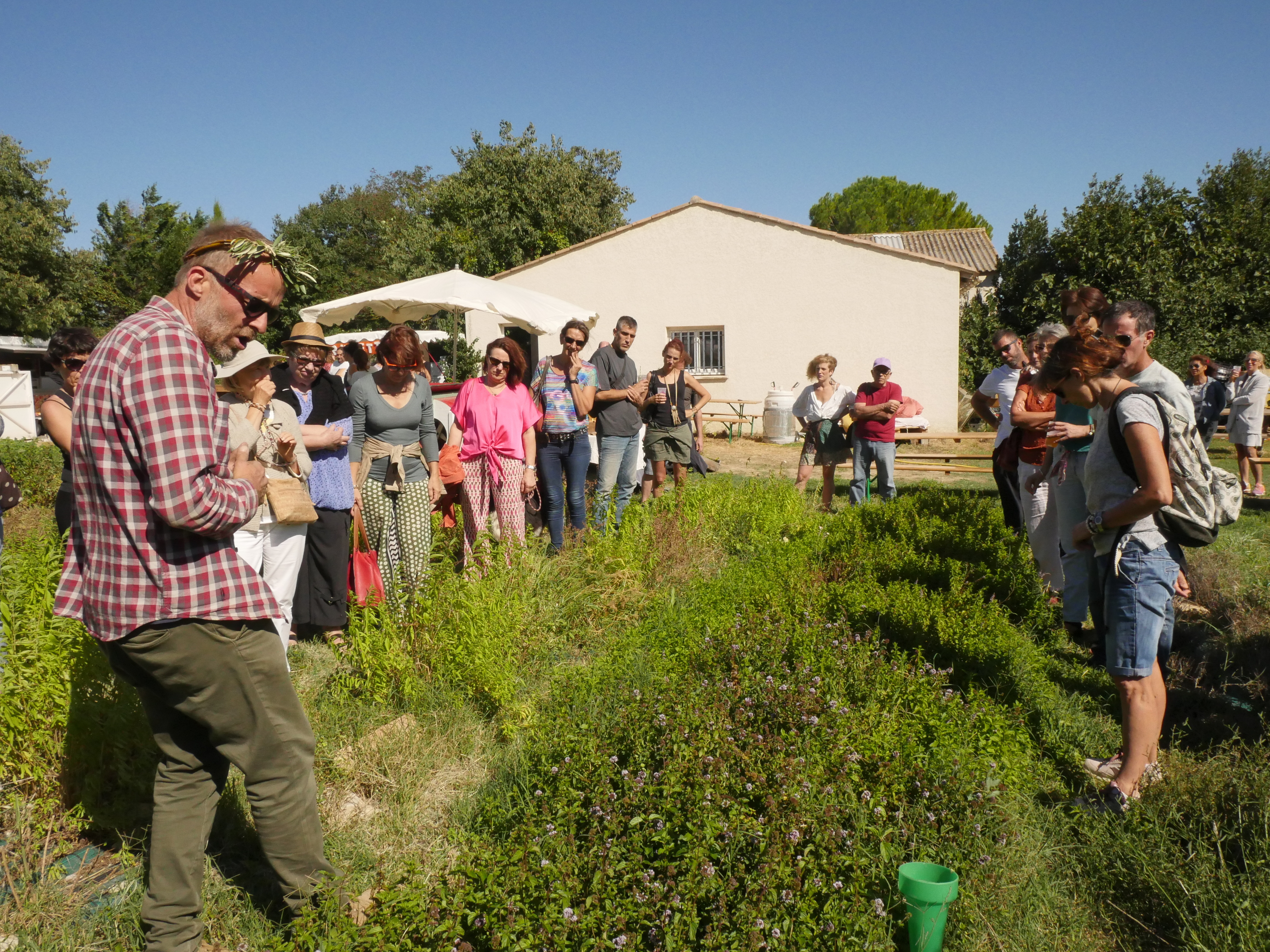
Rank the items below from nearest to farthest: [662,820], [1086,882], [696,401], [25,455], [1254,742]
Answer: [662,820]
[1086,882]
[1254,742]
[696,401]
[25,455]

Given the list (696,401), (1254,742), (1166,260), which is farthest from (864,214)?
(1254,742)

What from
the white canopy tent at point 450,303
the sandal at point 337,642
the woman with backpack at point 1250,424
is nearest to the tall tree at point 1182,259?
the woman with backpack at point 1250,424

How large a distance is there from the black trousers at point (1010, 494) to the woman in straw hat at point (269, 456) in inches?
197

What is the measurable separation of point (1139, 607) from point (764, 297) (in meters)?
17.9

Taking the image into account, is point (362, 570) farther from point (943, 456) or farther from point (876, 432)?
point (943, 456)

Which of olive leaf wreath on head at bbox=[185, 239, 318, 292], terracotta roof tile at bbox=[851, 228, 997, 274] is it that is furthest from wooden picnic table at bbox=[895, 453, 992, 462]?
terracotta roof tile at bbox=[851, 228, 997, 274]

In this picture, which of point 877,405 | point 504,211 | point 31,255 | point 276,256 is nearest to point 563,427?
point 877,405

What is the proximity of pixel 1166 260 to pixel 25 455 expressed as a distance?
24748mm

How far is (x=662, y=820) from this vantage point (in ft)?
8.95

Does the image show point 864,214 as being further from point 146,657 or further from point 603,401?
point 146,657

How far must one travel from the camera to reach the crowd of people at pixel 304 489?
2172 millimetres

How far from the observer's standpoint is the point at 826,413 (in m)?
9.13

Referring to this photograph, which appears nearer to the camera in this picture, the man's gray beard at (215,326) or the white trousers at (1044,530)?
the man's gray beard at (215,326)

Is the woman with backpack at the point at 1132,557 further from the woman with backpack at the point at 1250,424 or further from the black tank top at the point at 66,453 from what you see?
the woman with backpack at the point at 1250,424
